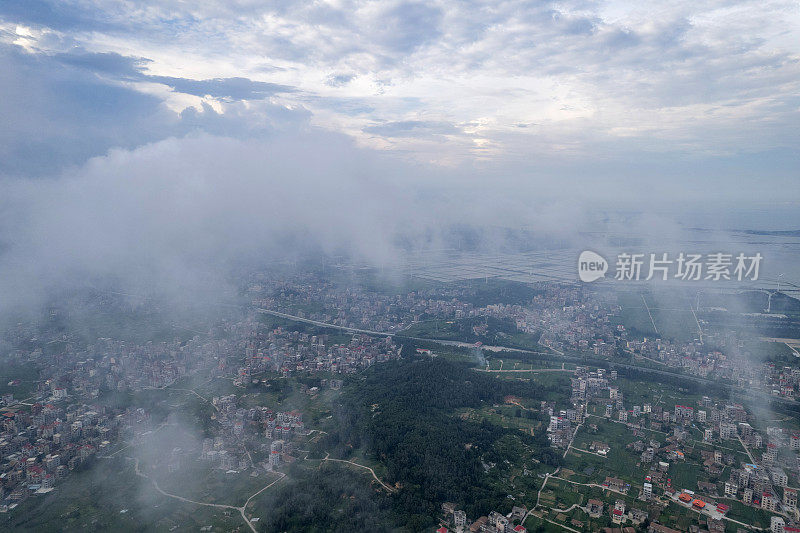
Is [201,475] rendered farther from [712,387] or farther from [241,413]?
[712,387]

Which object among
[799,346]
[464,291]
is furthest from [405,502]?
[464,291]

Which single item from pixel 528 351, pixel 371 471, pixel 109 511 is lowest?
pixel 109 511

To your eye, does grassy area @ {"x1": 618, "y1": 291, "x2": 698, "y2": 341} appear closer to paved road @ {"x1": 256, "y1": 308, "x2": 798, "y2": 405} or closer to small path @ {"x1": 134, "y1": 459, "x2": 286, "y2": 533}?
paved road @ {"x1": 256, "y1": 308, "x2": 798, "y2": 405}

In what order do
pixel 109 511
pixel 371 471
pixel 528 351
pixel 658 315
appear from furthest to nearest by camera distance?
pixel 658 315, pixel 528 351, pixel 371 471, pixel 109 511

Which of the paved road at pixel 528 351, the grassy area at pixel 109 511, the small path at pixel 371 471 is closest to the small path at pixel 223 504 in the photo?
the grassy area at pixel 109 511

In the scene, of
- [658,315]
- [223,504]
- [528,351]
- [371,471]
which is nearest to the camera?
[223,504]

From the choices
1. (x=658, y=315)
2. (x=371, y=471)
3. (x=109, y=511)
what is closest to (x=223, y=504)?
(x=109, y=511)

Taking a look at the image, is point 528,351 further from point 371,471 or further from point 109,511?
point 109,511

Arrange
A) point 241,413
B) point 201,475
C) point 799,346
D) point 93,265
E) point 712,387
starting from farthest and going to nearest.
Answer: point 93,265 < point 799,346 < point 712,387 < point 241,413 < point 201,475

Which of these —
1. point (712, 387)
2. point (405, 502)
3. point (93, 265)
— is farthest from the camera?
point (93, 265)

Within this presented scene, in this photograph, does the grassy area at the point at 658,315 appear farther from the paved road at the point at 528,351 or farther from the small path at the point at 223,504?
the small path at the point at 223,504

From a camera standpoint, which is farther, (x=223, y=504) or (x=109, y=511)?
(x=223, y=504)
